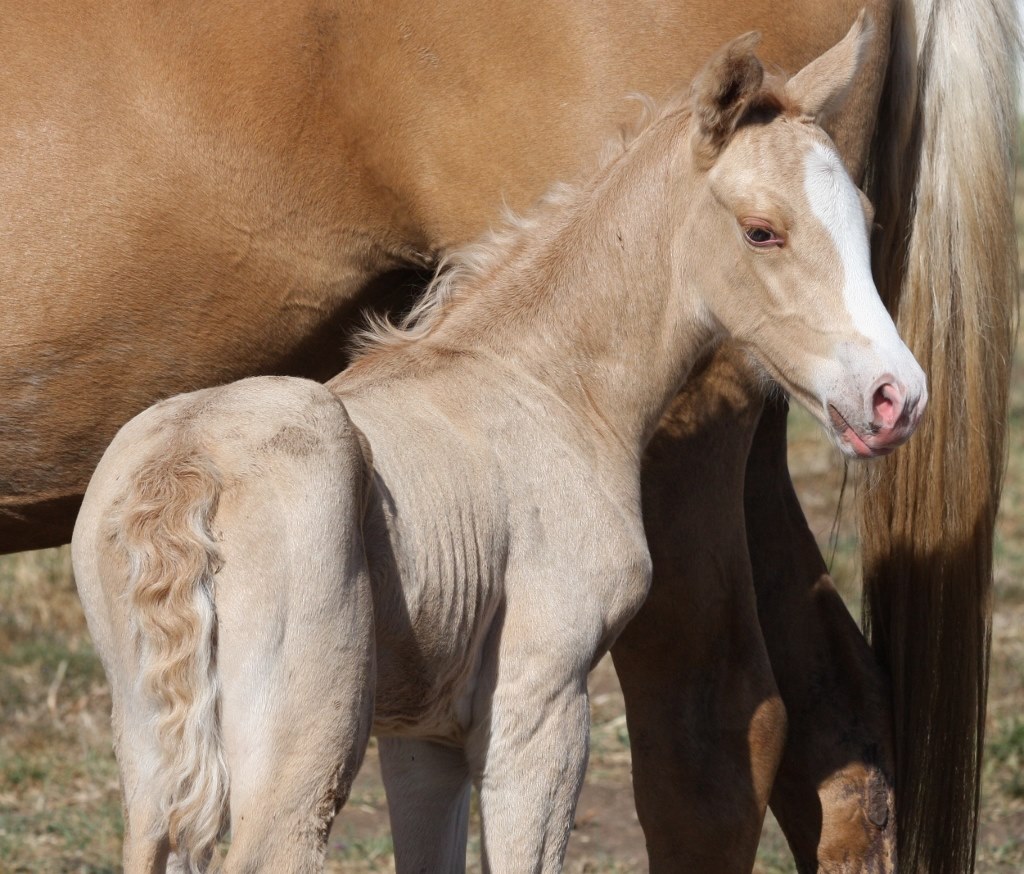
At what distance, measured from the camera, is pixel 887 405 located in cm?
223

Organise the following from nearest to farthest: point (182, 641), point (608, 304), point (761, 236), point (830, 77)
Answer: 1. point (182, 641)
2. point (761, 236)
3. point (830, 77)
4. point (608, 304)

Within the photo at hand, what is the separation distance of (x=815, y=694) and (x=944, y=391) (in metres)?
0.71

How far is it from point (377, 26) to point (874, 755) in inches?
71.8

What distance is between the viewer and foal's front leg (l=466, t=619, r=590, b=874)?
7.40 feet

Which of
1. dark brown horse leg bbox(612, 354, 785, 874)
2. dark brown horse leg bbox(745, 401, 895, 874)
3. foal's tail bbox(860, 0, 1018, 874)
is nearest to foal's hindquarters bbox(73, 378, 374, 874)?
dark brown horse leg bbox(612, 354, 785, 874)

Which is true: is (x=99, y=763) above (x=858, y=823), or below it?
below

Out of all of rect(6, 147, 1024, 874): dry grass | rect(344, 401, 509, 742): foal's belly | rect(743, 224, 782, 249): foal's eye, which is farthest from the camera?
rect(6, 147, 1024, 874): dry grass

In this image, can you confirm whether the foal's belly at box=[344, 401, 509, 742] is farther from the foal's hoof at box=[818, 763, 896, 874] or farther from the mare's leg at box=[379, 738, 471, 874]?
the foal's hoof at box=[818, 763, 896, 874]

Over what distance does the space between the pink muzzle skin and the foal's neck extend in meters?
0.41

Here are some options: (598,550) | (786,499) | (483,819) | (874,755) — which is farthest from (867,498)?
(483,819)

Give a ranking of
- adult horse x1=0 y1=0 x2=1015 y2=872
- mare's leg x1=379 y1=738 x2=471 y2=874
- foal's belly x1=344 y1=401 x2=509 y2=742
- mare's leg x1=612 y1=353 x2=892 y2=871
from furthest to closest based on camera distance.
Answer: mare's leg x1=612 y1=353 x2=892 y2=871, adult horse x1=0 y1=0 x2=1015 y2=872, mare's leg x1=379 y1=738 x2=471 y2=874, foal's belly x1=344 y1=401 x2=509 y2=742

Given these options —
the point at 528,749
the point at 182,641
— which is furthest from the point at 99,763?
the point at 182,641

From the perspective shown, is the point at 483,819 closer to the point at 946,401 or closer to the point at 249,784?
the point at 249,784

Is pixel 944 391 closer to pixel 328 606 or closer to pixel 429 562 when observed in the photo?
pixel 429 562
